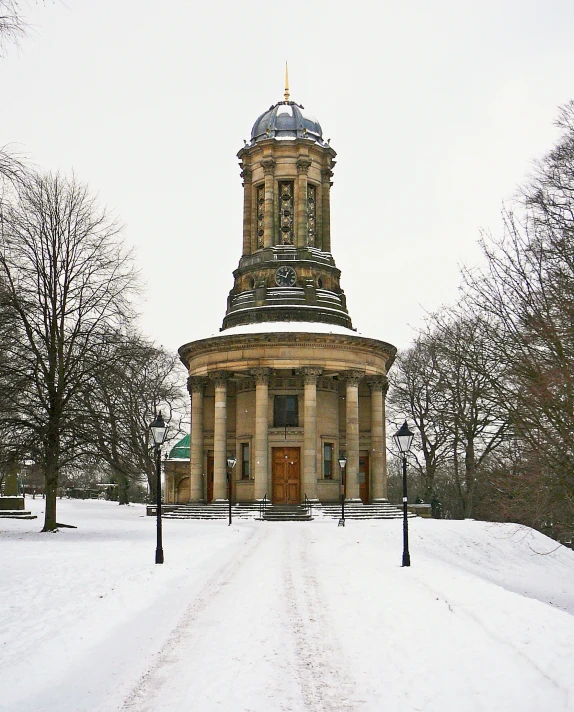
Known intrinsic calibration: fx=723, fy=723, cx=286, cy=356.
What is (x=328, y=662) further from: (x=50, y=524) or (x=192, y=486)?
(x=192, y=486)

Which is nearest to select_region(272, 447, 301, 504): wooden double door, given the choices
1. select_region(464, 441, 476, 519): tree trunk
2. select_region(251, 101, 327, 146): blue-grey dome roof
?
select_region(464, 441, 476, 519): tree trunk

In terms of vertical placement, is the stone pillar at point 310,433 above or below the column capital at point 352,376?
below

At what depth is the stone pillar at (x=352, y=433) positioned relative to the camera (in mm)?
42344

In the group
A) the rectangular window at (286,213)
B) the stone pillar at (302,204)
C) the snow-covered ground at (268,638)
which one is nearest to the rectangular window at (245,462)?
the stone pillar at (302,204)

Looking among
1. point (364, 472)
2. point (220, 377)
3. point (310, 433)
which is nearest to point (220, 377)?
point (220, 377)

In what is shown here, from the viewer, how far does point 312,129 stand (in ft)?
168

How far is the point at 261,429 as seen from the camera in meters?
42.1

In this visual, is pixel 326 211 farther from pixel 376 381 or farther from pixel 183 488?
pixel 183 488

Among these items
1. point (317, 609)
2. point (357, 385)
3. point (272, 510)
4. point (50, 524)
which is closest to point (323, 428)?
point (357, 385)

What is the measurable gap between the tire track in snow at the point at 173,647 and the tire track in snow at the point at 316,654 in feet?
4.51

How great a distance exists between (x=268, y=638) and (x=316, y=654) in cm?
103

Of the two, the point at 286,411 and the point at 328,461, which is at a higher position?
the point at 286,411

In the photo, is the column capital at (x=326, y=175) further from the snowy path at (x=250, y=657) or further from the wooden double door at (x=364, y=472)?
the snowy path at (x=250, y=657)

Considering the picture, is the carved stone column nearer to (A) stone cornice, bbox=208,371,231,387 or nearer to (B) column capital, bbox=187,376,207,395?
(A) stone cornice, bbox=208,371,231,387
